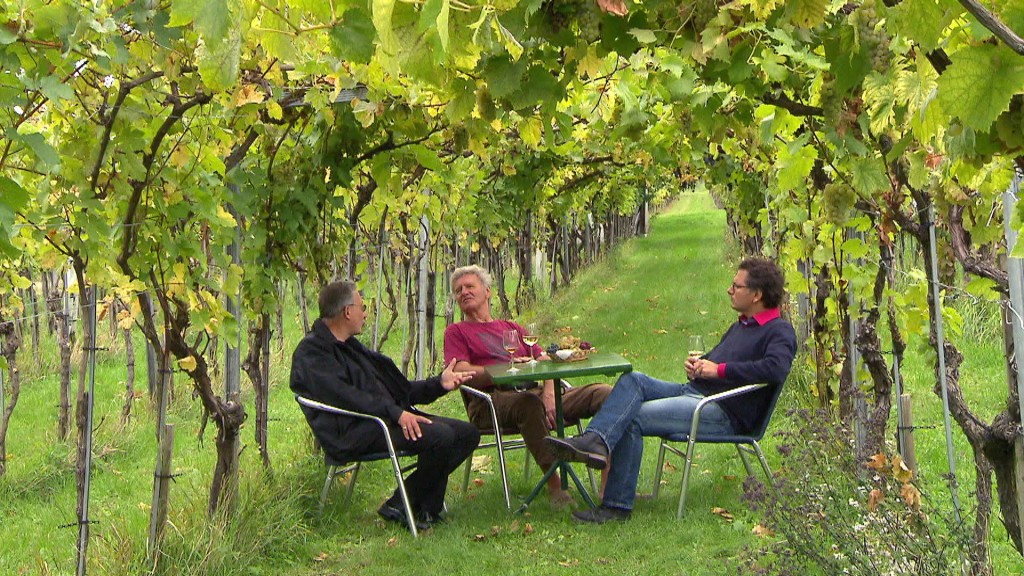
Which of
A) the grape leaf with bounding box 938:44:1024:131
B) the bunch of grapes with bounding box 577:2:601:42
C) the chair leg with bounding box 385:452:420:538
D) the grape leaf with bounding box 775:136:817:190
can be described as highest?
the bunch of grapes with bounding box 577:2:601:42

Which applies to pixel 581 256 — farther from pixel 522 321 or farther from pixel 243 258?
pixel 243 258

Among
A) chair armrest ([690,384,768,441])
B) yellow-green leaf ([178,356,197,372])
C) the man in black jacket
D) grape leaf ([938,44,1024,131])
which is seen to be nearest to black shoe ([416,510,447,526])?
the man in black jacket

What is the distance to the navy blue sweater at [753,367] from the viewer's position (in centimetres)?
443

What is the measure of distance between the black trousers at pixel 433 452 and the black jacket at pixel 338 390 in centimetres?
9

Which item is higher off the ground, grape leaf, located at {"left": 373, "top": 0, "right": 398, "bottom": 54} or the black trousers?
grape leaf, located at {"left": 373, "top": 0, "right": 398, "bottom": 54}

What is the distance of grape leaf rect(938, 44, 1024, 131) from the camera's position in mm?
1085

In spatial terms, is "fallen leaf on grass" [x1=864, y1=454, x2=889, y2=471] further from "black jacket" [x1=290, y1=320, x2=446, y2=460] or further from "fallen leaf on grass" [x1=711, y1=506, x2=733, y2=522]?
"black jacket" [x1=290, y1=320, x2=446, y2=460]

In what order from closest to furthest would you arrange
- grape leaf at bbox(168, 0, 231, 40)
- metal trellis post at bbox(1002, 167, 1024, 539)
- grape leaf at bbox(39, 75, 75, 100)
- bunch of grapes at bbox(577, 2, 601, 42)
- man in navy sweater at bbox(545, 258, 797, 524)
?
grape leaf at bbox(168, 0, 231, 40)
bunch of grapes at bbox(577, 2, 601, 42)
grape leaf at bbox(39, 75, 75, 100)
metal trellis post at bbox(1002, 167, 1024, 539)
man in navy sweater at bbox(545, 258, 797, 524)

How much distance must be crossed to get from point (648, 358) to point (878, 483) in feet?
21.5

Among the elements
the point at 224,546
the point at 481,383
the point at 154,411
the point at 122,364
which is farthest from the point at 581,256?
the point at 224,546

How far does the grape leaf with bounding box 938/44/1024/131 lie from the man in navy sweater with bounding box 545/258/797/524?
3.32 meters

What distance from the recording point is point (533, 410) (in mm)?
4805

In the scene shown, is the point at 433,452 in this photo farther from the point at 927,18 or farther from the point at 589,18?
the point at 927,18

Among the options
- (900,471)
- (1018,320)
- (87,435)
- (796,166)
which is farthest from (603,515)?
(1018,320)
